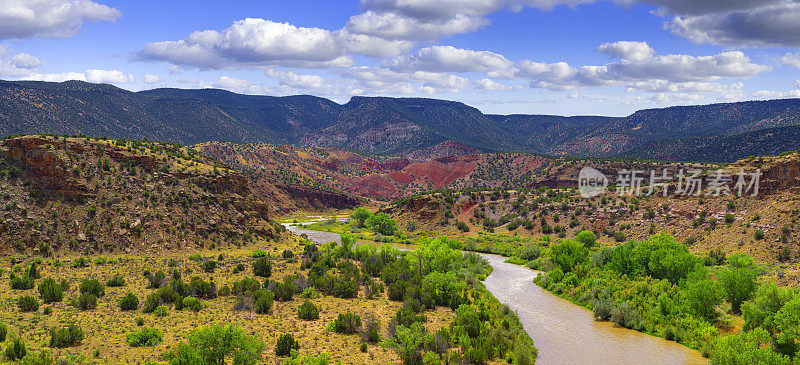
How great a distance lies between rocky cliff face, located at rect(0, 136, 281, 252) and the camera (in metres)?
50.6

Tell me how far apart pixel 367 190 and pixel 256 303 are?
136 m

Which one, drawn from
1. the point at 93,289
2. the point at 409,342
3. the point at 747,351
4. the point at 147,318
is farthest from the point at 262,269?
the point at 747,351

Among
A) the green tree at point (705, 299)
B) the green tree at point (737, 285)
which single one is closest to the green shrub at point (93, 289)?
the green tree at point (705, 299)

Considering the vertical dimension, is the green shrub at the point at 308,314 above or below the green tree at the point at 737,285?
below

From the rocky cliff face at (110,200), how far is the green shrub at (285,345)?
1307 inches

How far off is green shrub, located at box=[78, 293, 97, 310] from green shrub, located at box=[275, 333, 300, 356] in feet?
47.7

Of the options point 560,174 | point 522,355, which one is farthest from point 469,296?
point 560,174

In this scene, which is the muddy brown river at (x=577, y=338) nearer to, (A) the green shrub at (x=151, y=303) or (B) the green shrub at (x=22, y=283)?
(A) the green shrub at (x=151, y=303)

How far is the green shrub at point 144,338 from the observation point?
88.5 ft

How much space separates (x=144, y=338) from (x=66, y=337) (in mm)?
3697

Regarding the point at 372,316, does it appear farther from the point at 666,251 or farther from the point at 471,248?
the point at 471,248

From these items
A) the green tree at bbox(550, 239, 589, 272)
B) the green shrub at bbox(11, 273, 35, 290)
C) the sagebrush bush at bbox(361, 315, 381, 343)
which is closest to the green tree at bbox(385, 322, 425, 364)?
the sagebrush bush at bbox(361, 315, 381, 343)

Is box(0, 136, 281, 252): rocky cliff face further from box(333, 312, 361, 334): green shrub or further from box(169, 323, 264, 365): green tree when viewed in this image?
box(169, 323, 264, 365): green tree

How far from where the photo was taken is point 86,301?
3272cm
